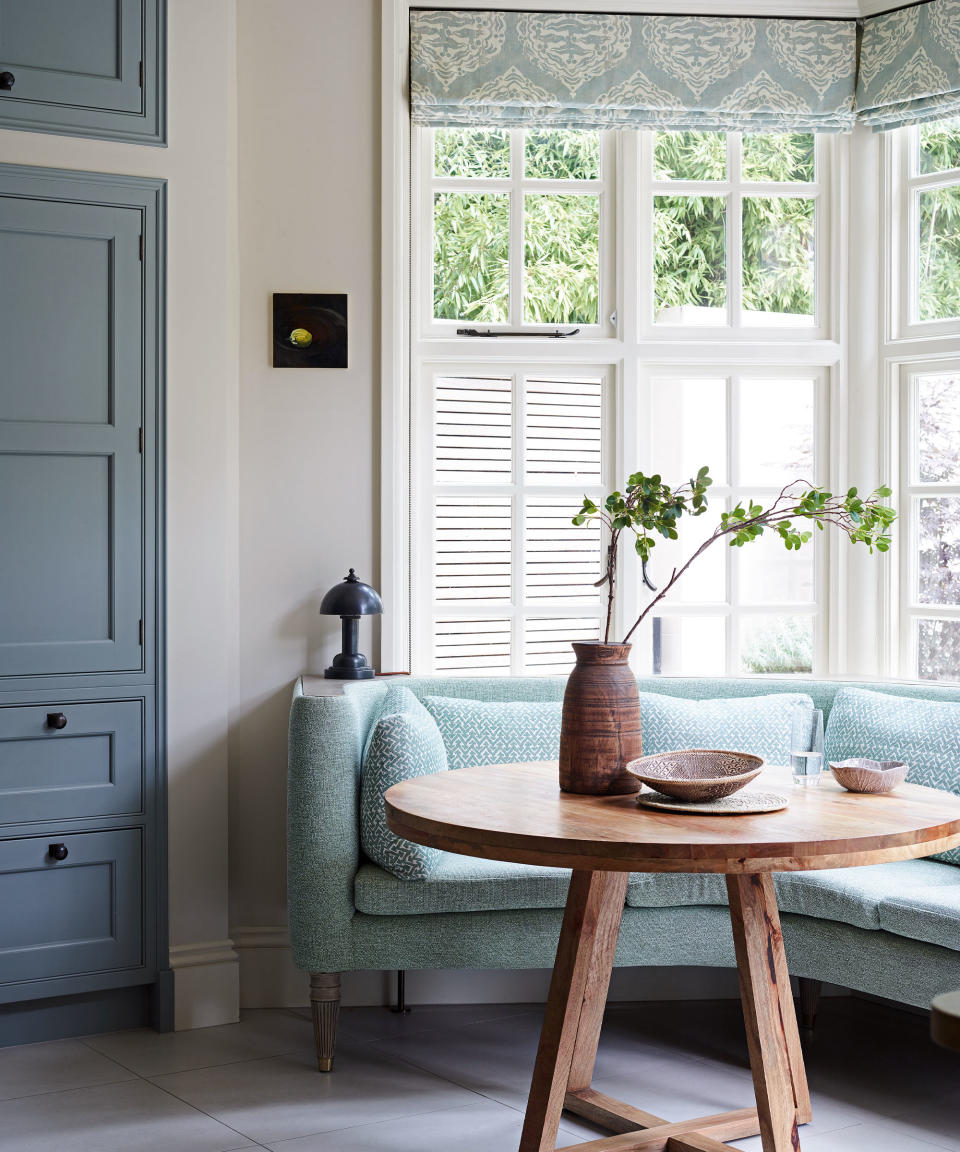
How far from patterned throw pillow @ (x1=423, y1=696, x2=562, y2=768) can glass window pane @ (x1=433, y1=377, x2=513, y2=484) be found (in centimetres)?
75

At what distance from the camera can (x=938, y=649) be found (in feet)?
11.5

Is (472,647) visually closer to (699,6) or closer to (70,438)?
(70,438)

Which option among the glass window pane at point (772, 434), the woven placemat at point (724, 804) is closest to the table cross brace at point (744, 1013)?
the woven placemat at point (724, 804)

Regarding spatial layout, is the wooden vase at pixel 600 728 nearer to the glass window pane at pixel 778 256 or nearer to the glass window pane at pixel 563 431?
the glass window pane at pixel 563 431

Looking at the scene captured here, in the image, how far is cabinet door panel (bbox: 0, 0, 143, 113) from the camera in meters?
2.97

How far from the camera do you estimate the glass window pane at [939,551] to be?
3500mm

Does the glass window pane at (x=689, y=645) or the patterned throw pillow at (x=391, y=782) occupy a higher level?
the glass window pane at (x=689, y=645)

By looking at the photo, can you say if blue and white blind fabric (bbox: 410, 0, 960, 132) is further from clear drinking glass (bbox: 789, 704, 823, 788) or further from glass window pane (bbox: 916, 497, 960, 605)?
clear drinking glass (bbox: 789, 704, 823, 788)

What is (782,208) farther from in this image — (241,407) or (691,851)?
(691,851)

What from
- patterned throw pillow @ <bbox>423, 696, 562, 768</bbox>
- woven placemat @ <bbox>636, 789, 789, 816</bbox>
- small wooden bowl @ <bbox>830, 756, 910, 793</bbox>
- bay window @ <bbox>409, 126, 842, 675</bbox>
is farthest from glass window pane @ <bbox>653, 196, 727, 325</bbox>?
woven placemat @ <bbox>636, 789, 789, 816</bbox>

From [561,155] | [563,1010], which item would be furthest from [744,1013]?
[561,155]

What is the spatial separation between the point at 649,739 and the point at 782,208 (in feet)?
5.51

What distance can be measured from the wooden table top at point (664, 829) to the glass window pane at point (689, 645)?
141cm

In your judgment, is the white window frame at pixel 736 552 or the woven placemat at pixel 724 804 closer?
the woven placemat at pixel 724 804
